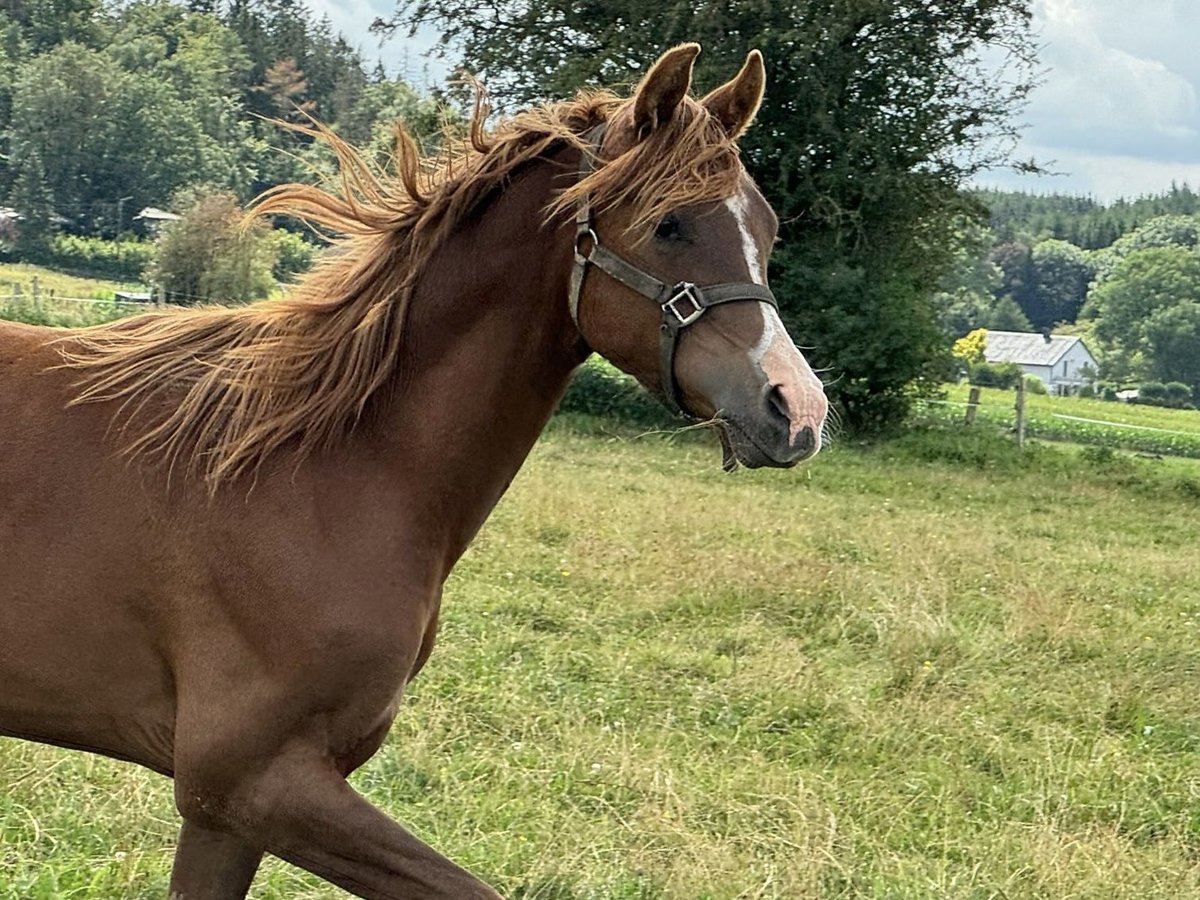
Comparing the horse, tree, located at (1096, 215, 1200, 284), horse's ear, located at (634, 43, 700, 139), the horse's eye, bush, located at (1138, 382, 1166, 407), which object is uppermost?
tree, located at (1096, 215, 1200, 284)

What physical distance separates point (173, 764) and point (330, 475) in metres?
0.70

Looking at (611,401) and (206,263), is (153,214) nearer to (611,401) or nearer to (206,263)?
(206,263)

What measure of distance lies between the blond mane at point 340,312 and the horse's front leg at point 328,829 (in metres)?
0.61

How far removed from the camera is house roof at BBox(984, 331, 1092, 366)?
8825cm

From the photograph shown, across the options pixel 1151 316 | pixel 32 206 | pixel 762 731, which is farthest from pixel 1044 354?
pixel 762 731

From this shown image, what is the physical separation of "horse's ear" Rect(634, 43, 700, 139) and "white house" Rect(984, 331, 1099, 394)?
87.0m

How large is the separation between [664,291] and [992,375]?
59.4m

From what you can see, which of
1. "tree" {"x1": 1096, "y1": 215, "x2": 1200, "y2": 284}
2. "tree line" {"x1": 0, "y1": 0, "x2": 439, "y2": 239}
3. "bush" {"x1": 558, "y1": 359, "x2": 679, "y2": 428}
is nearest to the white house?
"tree" {"x1": 1096, "y1": 215, "x2": 1200, "y2": 284}

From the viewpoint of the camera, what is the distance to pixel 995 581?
8.77 meters

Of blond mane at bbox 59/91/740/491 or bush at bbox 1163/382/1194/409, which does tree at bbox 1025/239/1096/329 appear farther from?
Result: blond mane at bbox 59/91/740/491

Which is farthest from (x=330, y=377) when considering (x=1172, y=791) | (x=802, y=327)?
(x=802, y=327)

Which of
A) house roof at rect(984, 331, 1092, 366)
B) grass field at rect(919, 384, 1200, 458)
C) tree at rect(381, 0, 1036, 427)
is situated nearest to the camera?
tree at rect(381, 0, 1036, 427)

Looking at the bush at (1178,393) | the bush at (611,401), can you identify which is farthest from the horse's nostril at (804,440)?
the bush at (1178,393)

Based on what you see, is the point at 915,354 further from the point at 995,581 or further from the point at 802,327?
the point at 995,581
